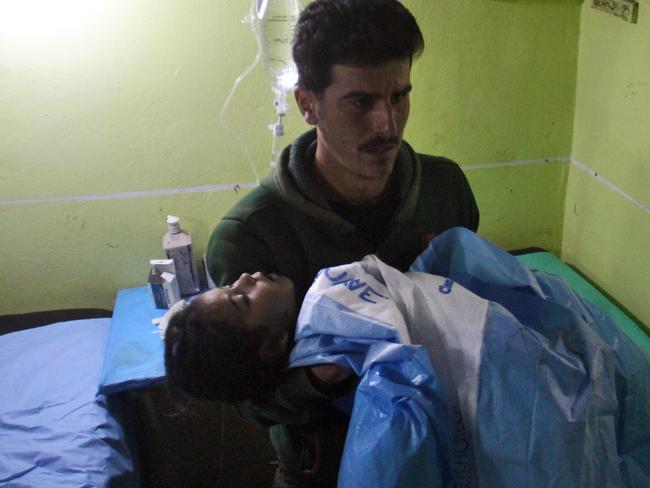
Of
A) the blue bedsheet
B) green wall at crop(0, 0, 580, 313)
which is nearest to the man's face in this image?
green wall at crop(0, 0, 580, 313)

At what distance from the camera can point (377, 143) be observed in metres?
1.13

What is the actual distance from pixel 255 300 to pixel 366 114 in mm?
403

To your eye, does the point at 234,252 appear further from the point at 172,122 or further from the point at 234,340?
the point at 172,122

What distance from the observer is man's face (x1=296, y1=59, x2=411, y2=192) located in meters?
1.11

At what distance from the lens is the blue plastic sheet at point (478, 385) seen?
0.83m

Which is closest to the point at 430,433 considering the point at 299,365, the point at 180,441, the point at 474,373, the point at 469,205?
the point at 474,373

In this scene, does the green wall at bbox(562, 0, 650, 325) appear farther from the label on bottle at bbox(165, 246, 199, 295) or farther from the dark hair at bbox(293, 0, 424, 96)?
the label on bottle at bbox(165, 246, 199, 295)

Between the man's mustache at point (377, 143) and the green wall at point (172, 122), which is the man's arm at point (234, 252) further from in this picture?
the green wall at point (172, 122)

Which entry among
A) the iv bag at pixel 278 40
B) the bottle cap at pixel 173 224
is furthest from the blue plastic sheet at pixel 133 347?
the iv bag at pixel 278 40

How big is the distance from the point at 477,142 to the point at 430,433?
146 centimetres

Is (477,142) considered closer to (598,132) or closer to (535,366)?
(598,132)

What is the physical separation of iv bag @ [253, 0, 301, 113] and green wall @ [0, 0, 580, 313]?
0.15ft

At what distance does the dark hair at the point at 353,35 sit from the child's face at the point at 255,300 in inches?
15.0

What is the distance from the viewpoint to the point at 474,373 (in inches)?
34.9
